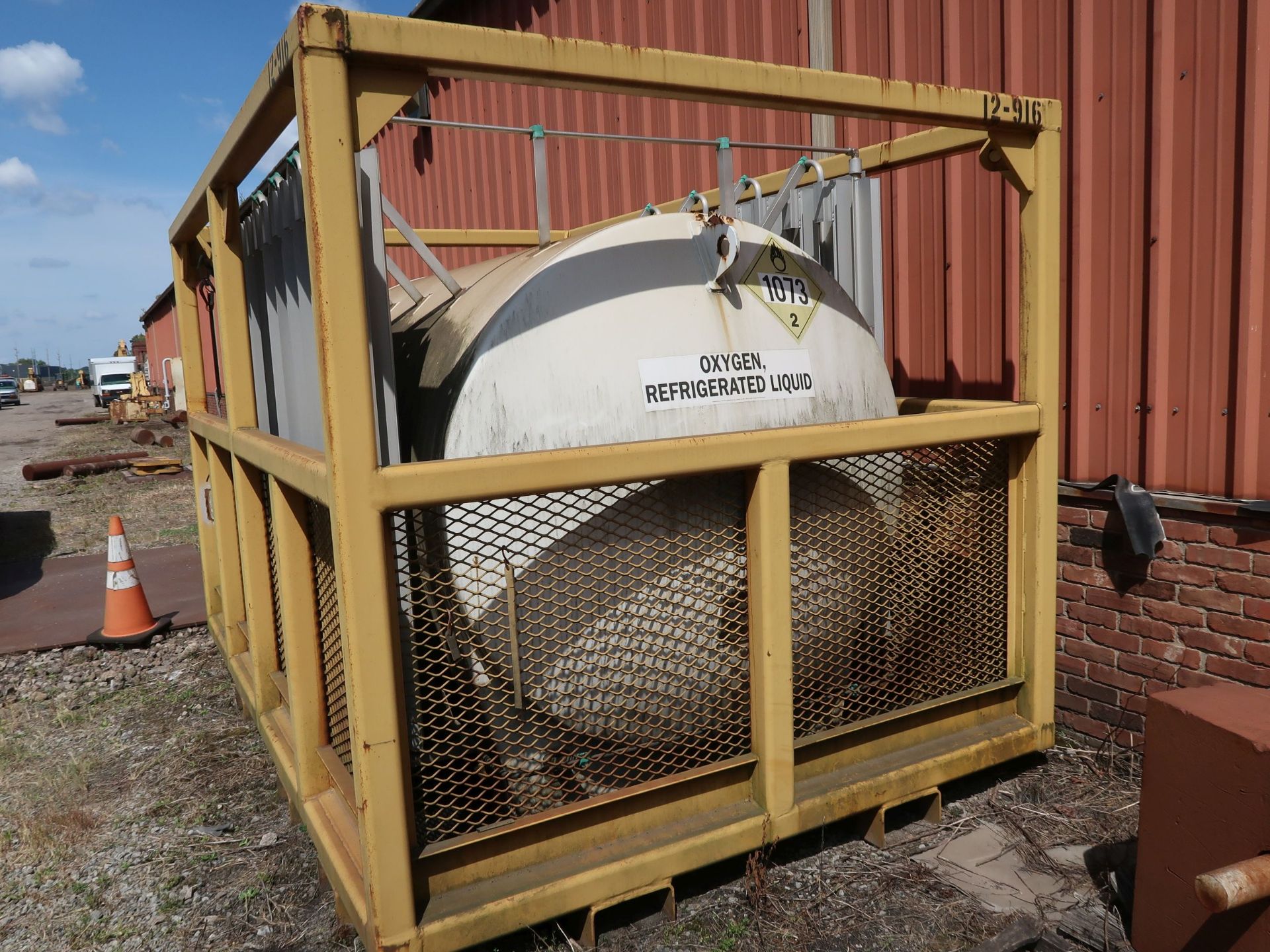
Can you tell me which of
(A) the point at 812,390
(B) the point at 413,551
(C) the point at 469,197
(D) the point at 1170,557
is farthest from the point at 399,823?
(C) the point at 469,197

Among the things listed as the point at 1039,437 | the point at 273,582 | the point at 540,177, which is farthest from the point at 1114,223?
the point at 273,582

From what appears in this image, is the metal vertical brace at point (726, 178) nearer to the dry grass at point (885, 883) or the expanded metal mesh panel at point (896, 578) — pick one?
the expanded metal mesh panel at point (896, 578)

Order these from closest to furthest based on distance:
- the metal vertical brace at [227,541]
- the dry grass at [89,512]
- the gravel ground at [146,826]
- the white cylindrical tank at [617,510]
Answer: the white cylindrical tank at [617,510]
the gravel ground at [146,826]
the metal vertical brace at [227,541]
the dry grass at [89,512]

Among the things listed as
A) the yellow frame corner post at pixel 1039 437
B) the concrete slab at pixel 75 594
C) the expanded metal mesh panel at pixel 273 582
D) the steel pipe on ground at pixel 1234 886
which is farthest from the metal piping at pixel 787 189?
the concrete slab at pixel 75 594

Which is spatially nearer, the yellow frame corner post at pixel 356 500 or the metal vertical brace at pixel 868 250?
the yellow frame corner post at pixel 356 500

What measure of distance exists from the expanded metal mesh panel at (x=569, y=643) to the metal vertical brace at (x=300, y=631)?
1.44 feet

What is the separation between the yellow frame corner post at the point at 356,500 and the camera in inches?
78.5

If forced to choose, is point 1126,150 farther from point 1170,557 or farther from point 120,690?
point 120,690

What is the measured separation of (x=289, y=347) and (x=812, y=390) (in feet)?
5.61

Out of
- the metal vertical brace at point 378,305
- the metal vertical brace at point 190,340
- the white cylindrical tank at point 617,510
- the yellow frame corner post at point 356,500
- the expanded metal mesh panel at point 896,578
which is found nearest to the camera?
the yellow frame corner post at point 356,500

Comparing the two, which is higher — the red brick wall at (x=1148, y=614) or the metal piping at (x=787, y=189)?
the metal piping at (x=787, y=189)

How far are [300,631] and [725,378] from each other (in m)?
1.48

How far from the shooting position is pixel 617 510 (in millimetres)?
2488

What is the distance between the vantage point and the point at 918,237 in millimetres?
4242
